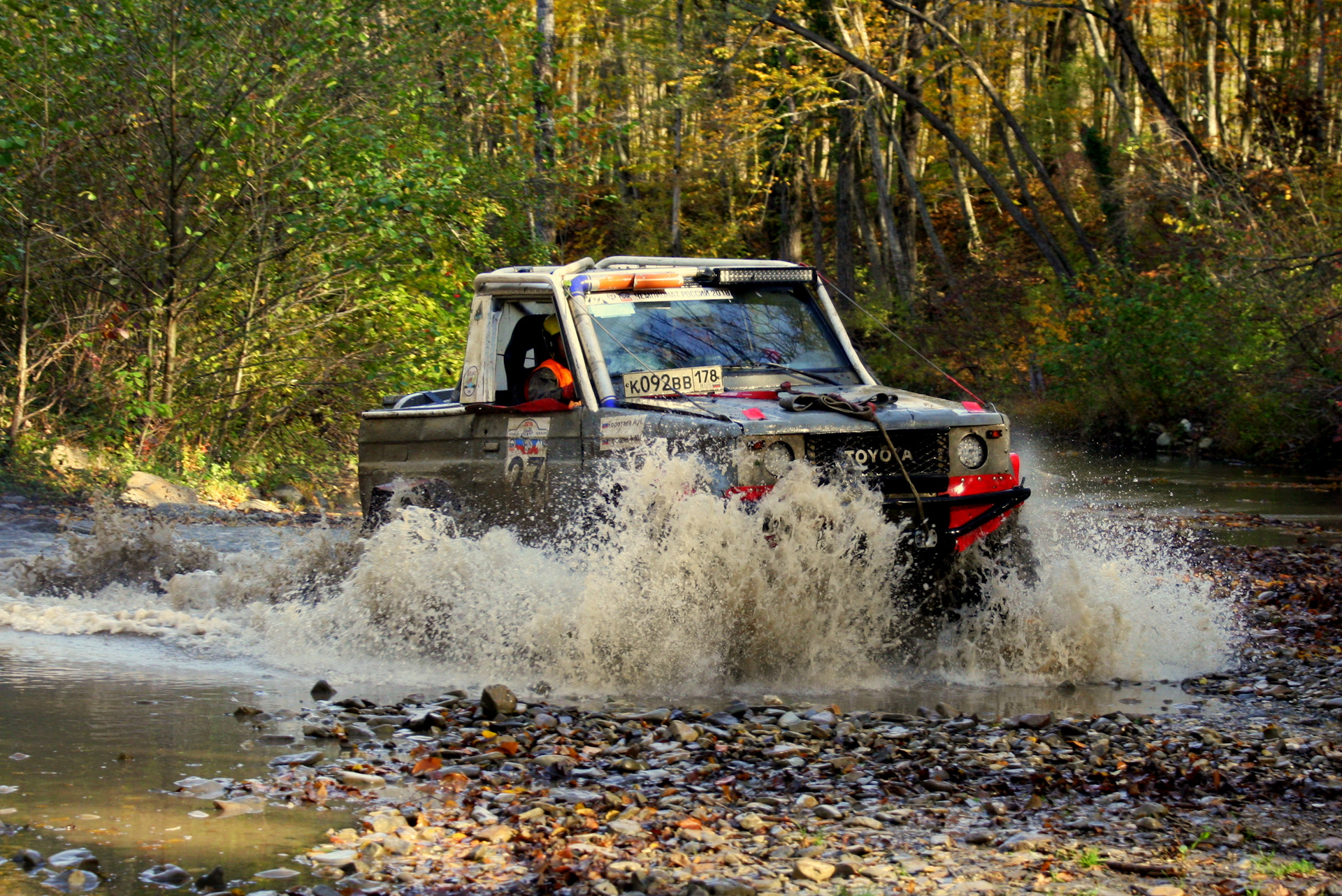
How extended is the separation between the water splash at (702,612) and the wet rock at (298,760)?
1755mm

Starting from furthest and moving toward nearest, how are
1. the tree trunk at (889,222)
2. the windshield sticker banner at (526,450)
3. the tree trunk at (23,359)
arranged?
the tree trunk at (889,222), the tree trunk at (23,359), the windshield sticker banner at (526,450)

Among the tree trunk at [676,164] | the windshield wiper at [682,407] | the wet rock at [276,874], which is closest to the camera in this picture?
the wet rock at [276,874]

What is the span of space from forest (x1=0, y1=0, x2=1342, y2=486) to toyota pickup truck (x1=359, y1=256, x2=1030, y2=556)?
1.06 metres

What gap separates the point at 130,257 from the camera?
1619 cm

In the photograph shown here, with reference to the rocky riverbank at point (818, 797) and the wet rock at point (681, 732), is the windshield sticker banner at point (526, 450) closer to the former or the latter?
the rocky riverbank at point (818, 797)

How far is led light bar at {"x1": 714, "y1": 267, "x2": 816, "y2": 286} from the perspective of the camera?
341 inches

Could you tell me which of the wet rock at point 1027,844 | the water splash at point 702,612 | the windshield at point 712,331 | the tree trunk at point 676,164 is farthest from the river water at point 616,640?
the tree trunk at point 676,164

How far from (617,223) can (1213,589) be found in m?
32.7

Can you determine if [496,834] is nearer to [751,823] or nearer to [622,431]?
[751,823]

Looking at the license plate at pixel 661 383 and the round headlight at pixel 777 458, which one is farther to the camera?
the license plate at pixel 661 383

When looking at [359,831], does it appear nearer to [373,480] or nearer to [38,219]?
[373,480]

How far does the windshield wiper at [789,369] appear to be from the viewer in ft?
27.2

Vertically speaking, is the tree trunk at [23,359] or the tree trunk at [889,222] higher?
the tree trunk at [889,222]

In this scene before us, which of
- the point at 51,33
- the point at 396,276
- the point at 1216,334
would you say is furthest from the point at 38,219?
the point at 1216,334
